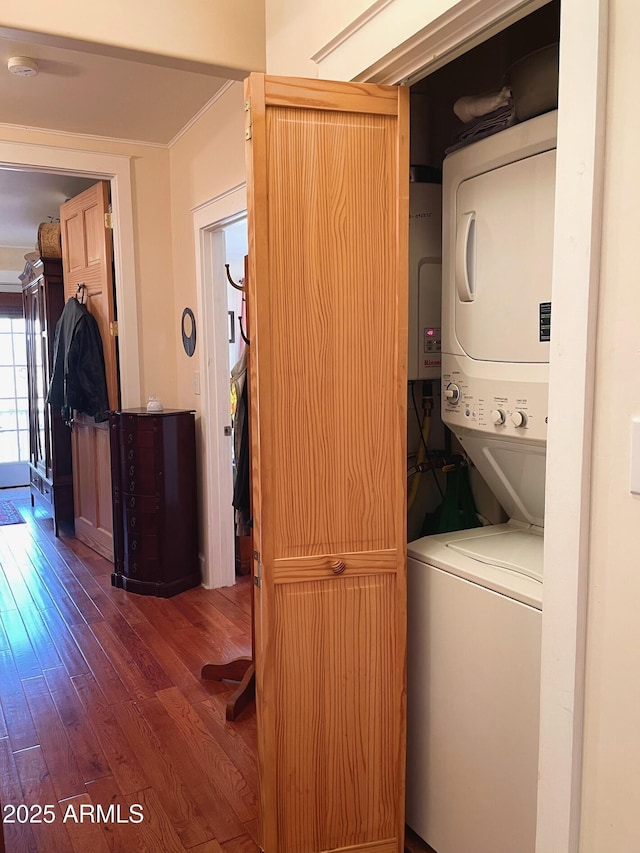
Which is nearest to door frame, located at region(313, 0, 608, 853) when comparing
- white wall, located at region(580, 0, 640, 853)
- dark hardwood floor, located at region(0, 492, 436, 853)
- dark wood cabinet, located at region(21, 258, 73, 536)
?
white wall, located at region(580, 0, 640, 853)

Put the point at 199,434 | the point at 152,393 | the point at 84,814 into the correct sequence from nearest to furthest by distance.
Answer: the point at 84,814 < the point at 199,434 < the point at 152,393

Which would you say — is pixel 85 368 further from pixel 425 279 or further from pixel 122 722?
pixel 425 279

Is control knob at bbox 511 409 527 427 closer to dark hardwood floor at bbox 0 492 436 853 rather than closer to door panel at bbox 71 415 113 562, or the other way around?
dark hardwood floor at bbox 0 492 436 853

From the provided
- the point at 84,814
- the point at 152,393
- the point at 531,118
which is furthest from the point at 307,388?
the point at 152,393

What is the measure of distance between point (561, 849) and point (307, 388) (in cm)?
106

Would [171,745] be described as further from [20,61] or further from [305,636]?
[20,61]

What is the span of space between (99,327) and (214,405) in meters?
1.10

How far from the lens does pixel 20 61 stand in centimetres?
285

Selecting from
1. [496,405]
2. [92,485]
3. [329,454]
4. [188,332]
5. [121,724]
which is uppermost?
[188,332]

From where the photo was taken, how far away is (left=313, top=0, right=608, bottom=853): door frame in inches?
43.3

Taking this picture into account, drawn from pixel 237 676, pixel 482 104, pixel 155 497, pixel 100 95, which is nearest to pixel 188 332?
pixel 155 497

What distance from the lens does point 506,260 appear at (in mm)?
1710

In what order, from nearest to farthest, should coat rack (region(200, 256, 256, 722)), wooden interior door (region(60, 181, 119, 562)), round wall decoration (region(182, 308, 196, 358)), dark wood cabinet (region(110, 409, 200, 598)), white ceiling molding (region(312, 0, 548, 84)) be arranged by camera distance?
1. white ceiling molding (region(312, 0, 548, 84))
2. coat rack (region(200, 256, 256, 722))
3. dark wood cabinet (region(110, 409, 200, 598))
4. round wall decoration (region(182, 308, 196, 358))
5. wooden interior door (region(60, 181, 119, 562))

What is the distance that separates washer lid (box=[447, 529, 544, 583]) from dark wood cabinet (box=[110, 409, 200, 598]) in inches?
91.8
